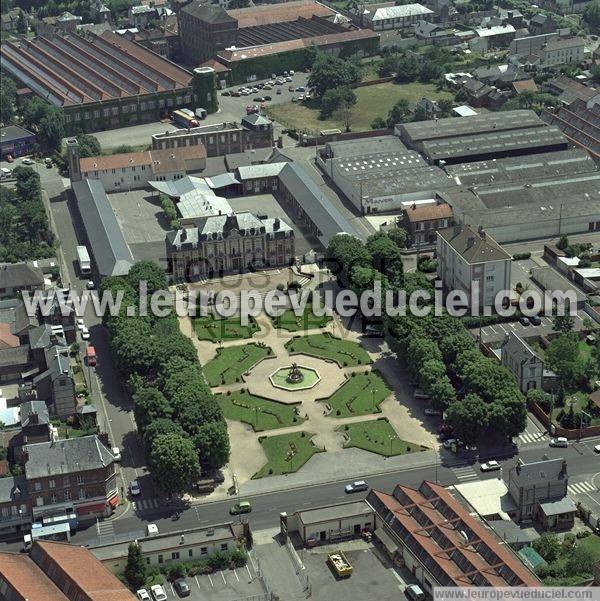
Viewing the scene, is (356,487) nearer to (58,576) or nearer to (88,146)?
(58,576)

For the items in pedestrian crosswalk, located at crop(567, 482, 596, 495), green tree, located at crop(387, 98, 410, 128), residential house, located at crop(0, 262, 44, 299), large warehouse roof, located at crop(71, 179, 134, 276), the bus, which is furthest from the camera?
the bus

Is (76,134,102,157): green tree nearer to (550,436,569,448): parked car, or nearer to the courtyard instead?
the courtyard

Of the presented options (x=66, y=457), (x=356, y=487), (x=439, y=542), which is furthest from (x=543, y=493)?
(x=66, y=457)

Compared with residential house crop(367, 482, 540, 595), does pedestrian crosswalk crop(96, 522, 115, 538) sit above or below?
below

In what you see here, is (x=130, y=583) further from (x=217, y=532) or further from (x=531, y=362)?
(x=531, y=362)

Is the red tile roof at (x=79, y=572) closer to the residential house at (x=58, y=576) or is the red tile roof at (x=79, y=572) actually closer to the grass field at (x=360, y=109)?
the residential house at (x=58, y=576)

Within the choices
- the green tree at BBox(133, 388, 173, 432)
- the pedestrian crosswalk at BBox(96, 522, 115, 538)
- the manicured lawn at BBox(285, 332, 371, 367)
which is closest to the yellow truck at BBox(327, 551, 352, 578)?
the pedestrian crosswalk at BBox(96, 522, 115, 538)

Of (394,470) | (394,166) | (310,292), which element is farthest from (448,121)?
(394,470)
